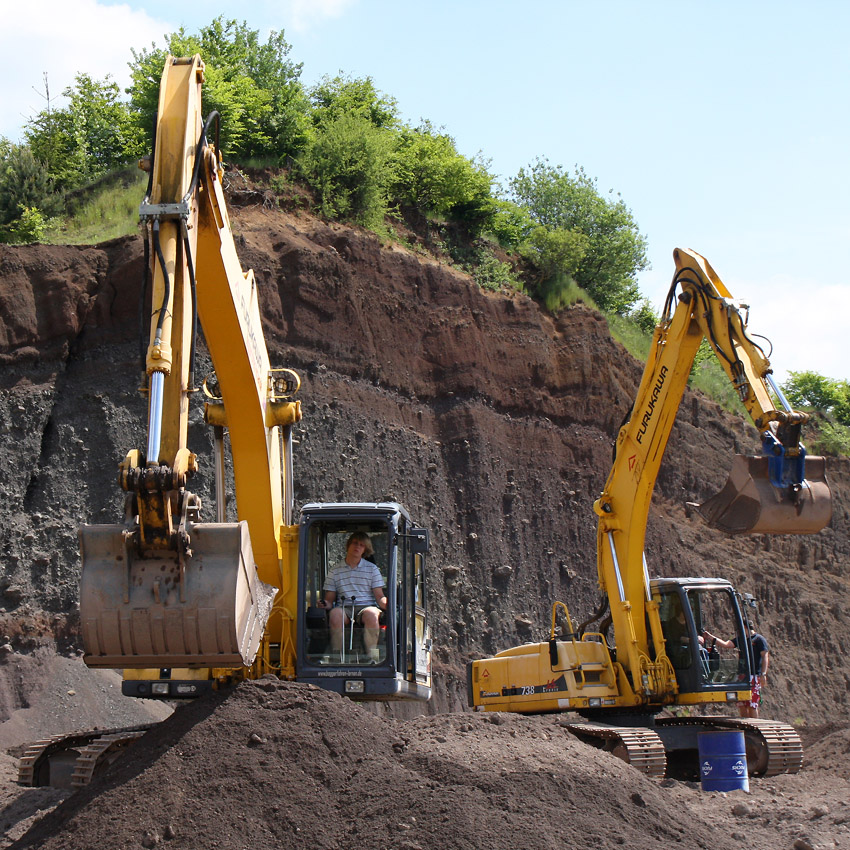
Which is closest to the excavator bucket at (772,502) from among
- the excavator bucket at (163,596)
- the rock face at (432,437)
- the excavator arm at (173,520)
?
the excavator arm at (173,520)

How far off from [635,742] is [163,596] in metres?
6.70

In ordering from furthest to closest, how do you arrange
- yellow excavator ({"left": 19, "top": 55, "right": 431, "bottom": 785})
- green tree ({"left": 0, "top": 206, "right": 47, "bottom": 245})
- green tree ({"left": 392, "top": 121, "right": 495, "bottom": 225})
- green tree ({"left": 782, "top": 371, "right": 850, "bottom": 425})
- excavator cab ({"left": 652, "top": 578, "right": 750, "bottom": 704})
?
1. green tree ({"left": 782, "top": 371, "right": 850, "bottom": 425})
2. green tree ({"left": 392, "top": 121, "right": 495, "bottom": 225})
3. green tree ({"left": 0, "top": 206, "right": 47, "bottom": 245})
4. excavator cab ({"left": 652, "top": 578, "right": 750, "bottom": 704})
5. yellow excavator ({"left": 19, "top": 55, "right": 431, "bottom": 785})

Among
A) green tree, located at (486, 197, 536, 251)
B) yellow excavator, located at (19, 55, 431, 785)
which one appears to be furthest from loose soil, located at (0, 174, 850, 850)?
green tree, located at (486, 197, 536, 251)

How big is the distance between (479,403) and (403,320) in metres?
2.37

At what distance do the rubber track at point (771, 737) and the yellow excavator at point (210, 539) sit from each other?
Answer: 14.9 ft

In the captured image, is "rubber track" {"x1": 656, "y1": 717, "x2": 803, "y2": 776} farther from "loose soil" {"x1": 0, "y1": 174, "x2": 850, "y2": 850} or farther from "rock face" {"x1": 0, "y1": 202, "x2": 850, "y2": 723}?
"rock face" {"x1": 0, "y1": 202, "x2": 850, "y2": 723}

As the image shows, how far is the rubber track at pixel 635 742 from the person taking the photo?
37.7 ft

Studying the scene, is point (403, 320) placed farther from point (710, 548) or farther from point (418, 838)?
point (418, 838)

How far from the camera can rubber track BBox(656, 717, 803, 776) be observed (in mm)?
12609

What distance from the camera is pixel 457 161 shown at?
82.6 ft

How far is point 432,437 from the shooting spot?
2092 cm

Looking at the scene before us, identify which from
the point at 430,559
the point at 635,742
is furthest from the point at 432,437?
the point at 635,742

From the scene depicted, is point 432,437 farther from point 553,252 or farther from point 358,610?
point 358,610

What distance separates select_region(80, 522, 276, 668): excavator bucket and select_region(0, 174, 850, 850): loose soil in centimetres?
80
